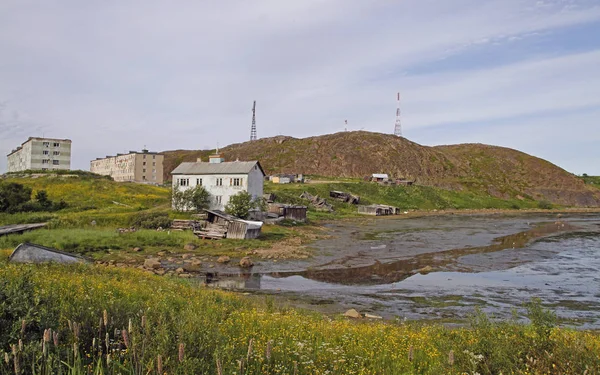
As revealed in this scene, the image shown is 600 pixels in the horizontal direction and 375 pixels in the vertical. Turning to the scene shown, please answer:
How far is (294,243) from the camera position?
39594mm

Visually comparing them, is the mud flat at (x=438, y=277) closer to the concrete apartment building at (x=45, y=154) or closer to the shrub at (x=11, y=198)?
the shrub at (x=11, y=198)

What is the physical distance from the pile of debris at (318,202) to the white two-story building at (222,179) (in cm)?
2176

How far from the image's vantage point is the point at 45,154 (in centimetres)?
9681

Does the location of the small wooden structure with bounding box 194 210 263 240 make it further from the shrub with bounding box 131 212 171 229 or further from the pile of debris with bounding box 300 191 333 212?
the pile of debris with bounding box 300 191 333 212

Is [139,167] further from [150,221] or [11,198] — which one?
[150,221]

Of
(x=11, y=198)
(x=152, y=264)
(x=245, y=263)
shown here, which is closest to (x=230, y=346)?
(x=152, y=264)

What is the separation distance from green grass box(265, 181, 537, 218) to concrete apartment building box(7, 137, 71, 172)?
49181mm

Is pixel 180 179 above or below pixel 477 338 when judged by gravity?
above

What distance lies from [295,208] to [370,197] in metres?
42.1

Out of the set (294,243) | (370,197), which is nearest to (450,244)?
(294,243)

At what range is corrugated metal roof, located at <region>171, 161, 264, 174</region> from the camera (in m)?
51.8

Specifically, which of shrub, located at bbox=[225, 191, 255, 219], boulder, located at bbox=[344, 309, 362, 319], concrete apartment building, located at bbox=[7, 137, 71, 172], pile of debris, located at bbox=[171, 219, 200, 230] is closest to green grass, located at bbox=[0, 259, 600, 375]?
boulder, located at bbox=[344, 309, 362, 319]

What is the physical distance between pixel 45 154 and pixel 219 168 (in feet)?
212

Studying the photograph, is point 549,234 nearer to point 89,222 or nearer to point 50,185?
point 89,222
